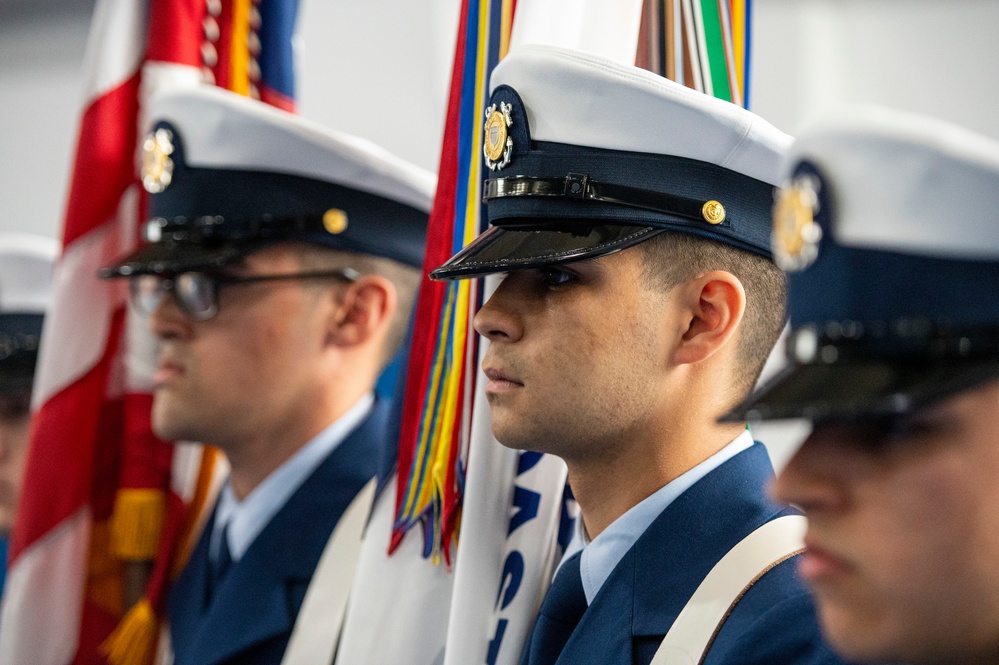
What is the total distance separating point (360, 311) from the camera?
2.47 m

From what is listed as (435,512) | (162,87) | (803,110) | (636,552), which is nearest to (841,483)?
(636,552)

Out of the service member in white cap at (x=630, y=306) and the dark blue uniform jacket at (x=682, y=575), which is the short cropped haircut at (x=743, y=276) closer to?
the service member in white cap at (x=630, y=306)

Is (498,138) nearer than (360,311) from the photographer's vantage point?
Yes

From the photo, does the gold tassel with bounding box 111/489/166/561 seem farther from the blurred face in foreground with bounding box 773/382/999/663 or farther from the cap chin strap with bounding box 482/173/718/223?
the blurred face in foreground with bounding box 773/382/999/663

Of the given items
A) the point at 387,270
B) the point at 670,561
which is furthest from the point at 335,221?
the point at 670,561

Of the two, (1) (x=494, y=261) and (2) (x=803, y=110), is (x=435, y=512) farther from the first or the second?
(2) (x=803, y=110)

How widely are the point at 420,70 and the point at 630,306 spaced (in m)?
2.53

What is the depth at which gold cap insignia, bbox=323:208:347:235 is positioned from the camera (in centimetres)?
241

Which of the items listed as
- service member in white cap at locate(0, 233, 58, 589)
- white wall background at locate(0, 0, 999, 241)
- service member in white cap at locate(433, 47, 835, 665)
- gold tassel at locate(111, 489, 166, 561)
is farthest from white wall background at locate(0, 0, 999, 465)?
gold tassel at locate(111, 489, 166, 561)

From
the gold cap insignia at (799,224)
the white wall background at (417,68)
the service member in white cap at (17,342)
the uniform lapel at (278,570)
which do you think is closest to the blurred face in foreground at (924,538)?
the gold cap insignia at (799,224)

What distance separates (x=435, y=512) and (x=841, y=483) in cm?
98

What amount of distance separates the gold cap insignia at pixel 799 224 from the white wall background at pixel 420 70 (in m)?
1.75

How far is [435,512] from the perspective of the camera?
1880 mm

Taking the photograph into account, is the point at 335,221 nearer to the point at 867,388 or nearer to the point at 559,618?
the point at 559,618
